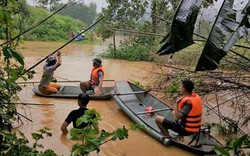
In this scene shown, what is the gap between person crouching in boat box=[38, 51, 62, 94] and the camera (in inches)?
355

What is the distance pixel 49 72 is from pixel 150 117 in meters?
3.07

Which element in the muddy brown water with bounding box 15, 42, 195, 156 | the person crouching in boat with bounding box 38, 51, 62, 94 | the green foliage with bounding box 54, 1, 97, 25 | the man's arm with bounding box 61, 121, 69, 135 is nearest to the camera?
the muddy brown water with bounding box 15, 42, 195, 156

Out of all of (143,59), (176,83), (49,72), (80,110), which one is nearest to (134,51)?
(143,59)

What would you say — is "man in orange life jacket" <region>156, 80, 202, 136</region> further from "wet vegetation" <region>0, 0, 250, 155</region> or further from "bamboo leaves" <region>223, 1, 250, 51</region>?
"bamboo leaves" <region>223, 1, 250, 51</region>

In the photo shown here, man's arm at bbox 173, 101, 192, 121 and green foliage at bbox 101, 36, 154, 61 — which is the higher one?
man's arm at bbox 173, 101, 192, 121

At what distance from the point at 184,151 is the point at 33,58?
1398 centimetres

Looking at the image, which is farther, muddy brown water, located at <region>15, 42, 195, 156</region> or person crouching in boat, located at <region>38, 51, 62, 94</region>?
person crouching in boat, located at <region>38, 51, 62, 94</region>

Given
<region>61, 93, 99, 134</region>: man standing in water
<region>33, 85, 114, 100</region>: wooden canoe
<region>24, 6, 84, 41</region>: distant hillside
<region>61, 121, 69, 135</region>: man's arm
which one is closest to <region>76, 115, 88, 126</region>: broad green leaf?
<region>61, 93, 99, 134</region>: man standing in water

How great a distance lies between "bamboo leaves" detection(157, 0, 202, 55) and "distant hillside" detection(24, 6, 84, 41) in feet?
98.6

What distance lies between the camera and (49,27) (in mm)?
35062

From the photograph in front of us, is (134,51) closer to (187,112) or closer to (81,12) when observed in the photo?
(187,112)

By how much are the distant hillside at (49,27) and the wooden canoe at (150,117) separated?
77.0 ft

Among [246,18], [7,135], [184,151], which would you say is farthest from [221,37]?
[184,151]

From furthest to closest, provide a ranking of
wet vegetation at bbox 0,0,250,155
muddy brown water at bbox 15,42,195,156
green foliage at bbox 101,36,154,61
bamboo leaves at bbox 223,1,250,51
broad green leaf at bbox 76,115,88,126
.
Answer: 1. green foliage at bbox 101,36,154,61
2. muddy brown water at bbox 15,42,195,156
3. wet vegetation at bbox 0,0,250,155
4. broad green leaf at bbox 76,115,88,126
5. bamboo leaves at bbox 223,1,250,51
